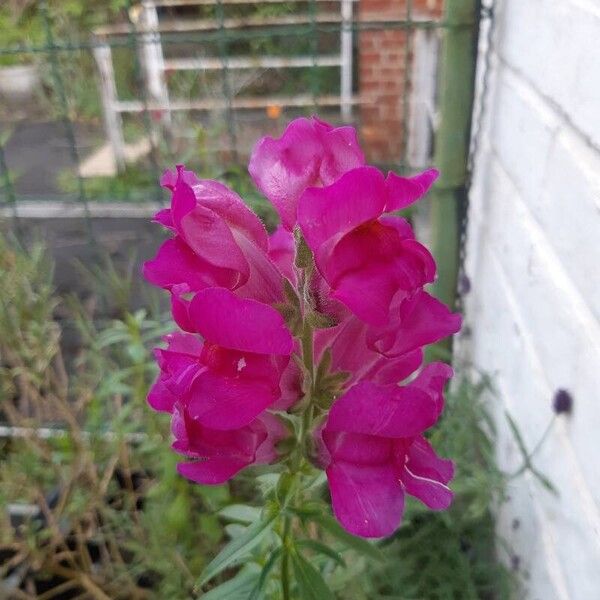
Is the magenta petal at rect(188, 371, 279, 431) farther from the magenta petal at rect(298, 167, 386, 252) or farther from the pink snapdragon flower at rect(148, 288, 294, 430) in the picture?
the magenta petal at rect(298, 167, 386, 252)

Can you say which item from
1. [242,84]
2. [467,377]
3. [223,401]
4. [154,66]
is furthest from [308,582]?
[154,66]

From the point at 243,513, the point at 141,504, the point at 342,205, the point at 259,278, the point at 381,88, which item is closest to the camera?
the point at 342,205

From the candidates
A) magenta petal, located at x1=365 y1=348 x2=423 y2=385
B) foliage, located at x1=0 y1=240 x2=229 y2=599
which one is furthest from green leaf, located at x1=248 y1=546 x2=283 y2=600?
foliage, located at x1=0 y1=240 x2=229 y2=599

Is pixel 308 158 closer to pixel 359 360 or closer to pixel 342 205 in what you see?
pixel 342 205

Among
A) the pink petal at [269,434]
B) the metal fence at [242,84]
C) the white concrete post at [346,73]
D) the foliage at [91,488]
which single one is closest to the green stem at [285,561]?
the pink petal at [269,434]

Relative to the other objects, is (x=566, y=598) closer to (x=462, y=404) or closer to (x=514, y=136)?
(x=462, y=404)

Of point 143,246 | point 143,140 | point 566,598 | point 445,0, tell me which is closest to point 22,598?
point 566,598
